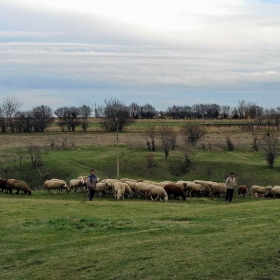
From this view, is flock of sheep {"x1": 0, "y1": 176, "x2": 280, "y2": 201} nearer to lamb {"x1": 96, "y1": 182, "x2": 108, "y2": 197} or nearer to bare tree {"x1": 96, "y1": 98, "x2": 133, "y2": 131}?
lamb {"x1": 96, "y1": 182, "x2": 108, "y2": 197}

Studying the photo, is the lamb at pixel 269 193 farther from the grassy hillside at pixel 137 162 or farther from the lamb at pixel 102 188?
the grassy hillside at pixel 137 162

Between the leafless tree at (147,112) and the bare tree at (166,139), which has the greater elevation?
the leafless tree at (147,112)

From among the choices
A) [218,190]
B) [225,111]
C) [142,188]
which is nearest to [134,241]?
[142,188]

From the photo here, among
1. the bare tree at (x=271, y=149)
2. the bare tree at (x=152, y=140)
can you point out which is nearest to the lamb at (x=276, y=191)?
the bare tree at (x=271, y=149)

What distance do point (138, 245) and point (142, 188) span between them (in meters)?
17.2

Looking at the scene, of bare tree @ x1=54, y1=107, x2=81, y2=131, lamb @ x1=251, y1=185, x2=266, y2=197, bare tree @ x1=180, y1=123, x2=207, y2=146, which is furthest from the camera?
bare tree @ x1=54, y1=107, x2=81, y2=131

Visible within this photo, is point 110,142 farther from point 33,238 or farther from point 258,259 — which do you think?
point 258,259

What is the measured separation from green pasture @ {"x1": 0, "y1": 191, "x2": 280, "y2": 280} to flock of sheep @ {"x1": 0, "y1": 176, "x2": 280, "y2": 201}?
817 centimetres

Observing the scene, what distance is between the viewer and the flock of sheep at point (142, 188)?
2966 centimetres

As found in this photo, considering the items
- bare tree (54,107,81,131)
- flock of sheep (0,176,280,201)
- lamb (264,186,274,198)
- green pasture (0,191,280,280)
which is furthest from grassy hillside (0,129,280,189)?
green pasture (0,191,280,280)

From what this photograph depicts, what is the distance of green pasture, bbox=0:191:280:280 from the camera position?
33.4ft

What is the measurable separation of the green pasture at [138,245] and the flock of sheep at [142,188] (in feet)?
26.8

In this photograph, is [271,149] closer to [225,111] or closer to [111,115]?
[111,115]

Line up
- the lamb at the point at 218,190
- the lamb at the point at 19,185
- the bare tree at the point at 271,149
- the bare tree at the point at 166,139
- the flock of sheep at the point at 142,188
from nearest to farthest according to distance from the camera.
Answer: the flock of sheep at the point at 142,188
the lamb at the point at 19,185
the lamb at the point at 218,190
the bare tree at the point at 271,149
the bare tree at the point at 166,139
